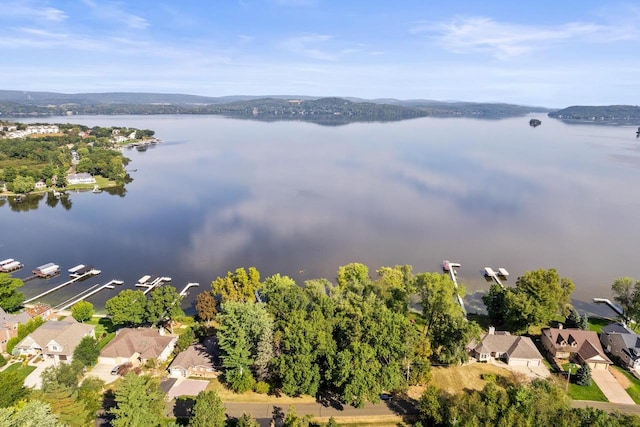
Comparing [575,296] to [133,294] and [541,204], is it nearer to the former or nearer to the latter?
[541,204]

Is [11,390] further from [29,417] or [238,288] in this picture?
[238,288]

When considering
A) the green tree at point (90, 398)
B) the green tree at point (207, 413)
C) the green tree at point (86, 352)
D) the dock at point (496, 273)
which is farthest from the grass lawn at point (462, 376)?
the green tree at point (86, 352)

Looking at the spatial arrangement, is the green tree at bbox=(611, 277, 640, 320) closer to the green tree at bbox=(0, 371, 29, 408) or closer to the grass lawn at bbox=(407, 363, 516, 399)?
the grass lawn at bbox=(407, 363, 516, 399)

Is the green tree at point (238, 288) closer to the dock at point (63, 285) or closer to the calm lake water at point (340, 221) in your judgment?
the calm lake water at point (340, 221)

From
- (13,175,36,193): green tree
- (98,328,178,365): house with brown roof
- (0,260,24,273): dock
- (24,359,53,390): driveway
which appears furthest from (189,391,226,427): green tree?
(13,175,36,193): green tree

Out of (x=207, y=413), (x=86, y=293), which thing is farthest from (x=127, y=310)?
(x=207, y=413)

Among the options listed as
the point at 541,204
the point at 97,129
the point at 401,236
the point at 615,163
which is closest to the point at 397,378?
the point at 401,236

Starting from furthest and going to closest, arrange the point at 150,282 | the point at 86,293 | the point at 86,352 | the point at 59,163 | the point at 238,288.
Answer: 1. the point at 59,163
2. the point at 150,282
3. the point at 86,293
4. the point at 238,288
5. the point at 86,352
